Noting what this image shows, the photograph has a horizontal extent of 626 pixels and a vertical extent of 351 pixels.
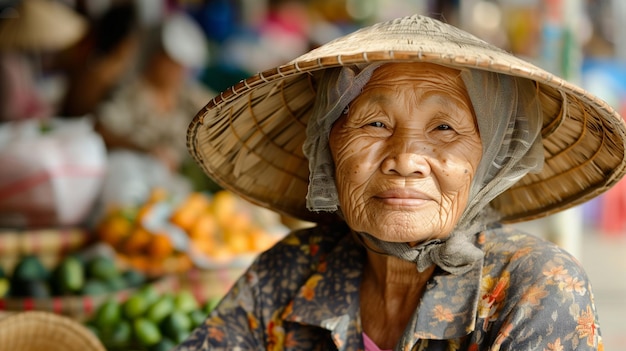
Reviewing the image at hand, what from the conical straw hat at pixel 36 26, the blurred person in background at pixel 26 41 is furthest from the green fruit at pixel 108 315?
the conical straw hat at pixel 36 26

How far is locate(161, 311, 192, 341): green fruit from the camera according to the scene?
107 inches

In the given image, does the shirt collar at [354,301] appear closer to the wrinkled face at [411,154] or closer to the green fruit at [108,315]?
the wrinkled face at [411,154]

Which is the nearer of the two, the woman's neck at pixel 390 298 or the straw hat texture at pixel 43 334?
the woman's neck at pixel 390 298

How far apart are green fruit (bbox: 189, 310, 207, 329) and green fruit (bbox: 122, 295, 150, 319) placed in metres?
0.19

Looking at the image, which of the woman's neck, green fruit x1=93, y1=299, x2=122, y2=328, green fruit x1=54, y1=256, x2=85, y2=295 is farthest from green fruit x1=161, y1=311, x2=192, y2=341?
the woman's neck

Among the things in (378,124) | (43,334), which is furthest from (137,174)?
(378,124)

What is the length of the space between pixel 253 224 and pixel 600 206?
5.01 metres

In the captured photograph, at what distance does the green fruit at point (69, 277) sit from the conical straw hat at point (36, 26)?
3.27 metres

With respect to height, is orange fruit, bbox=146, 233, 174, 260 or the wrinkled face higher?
the wrinkled face

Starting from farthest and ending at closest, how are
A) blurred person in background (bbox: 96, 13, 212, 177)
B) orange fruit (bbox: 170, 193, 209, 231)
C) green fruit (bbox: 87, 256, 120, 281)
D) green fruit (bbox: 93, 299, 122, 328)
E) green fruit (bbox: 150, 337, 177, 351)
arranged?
blurred person in background (bbox: 96, 13, 212, 177), orange fruit (bbox: 170, 193, 209, 231), green fruit (bbox: 87, 256, 120, 281), green fruit (bbox: 93, 299, 122, 328), green fruit (bbox: 150, 337, 177, 351)

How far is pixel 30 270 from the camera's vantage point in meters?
3.27

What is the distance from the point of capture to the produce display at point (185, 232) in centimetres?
362

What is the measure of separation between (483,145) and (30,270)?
226cm

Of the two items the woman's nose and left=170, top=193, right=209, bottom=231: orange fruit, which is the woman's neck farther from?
left=170, top=193, right=209, bottom=231: orange fruit
